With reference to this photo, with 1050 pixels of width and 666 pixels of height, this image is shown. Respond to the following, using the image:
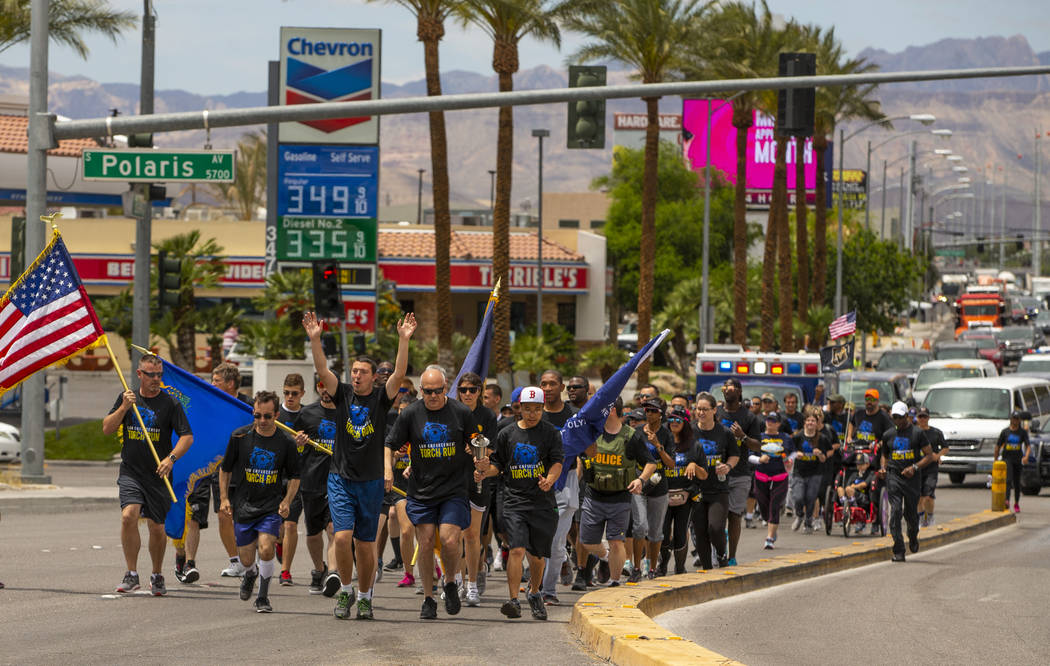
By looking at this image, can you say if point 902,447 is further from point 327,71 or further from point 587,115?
point 327,71

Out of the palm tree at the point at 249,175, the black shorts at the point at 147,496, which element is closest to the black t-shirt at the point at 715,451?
the black shorts at the point at 147,496

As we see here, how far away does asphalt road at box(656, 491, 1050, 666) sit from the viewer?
11266mm

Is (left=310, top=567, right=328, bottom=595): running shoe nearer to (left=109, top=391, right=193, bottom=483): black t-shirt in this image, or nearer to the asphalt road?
(left=109, top=391, right=193, bottom=483): black t-shirt

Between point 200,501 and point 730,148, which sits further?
point 730,148

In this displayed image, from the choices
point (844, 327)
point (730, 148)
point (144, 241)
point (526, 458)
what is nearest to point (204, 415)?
point (526, 458)

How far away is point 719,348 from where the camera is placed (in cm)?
2950

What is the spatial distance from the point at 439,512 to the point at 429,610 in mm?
728

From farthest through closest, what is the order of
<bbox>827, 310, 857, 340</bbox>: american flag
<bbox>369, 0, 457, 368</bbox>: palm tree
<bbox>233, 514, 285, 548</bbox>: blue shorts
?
<bbox>369, 0, 457, 368</bbox>: palm tree
<bbox>827, 310, 857, 340</bbox>: american flag
<bbox>233, 514, 285, 548</bbox>: blue shorts

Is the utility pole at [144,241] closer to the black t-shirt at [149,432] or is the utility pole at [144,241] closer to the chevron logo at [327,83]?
the chevron logo at [327,83]

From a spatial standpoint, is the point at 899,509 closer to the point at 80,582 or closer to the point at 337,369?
the point at 80,582

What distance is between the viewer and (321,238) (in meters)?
36.2

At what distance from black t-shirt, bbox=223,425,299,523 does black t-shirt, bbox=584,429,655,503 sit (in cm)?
269

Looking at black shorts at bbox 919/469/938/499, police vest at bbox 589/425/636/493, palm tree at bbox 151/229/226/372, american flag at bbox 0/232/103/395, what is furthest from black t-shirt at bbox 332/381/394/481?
palm tree at bbox 151/229/226/372

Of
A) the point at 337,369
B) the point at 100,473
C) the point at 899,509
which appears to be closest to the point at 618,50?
the point at 337,369
